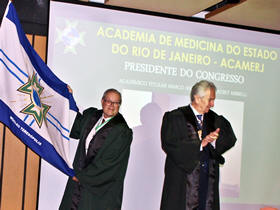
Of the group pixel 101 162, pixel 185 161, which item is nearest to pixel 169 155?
pixel 185 161

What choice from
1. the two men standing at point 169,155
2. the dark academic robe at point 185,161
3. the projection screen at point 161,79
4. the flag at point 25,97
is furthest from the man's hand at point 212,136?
the flag at point 25,97

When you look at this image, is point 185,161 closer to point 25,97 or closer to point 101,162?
point 101,162

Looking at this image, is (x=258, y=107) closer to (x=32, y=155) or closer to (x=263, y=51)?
(x=263, y=51)

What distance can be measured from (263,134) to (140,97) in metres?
1.71

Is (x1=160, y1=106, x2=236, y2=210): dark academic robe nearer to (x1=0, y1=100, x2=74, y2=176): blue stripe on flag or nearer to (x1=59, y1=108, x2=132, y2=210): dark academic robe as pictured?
(x1=59, y1=108, x2=132, y2=210): dark academic robe

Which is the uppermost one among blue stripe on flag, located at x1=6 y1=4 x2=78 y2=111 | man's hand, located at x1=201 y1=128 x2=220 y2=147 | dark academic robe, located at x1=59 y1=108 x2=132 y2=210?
blue stripe on flag, located at x1=6 y1=4 x2=78 y2=111

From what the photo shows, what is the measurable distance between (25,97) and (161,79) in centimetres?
212

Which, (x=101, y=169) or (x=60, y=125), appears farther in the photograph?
(x=60, y=125)

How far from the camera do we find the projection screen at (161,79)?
488 centimetres

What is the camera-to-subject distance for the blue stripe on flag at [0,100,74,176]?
3.33 metres

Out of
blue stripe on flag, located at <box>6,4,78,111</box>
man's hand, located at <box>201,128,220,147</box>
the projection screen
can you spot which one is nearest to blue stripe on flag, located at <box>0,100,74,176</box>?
blue stripe on flag, located at <box>6,4,78,111</box>

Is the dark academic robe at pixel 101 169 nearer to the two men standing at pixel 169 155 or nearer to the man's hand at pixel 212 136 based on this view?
the two men standing at pixel 169 155

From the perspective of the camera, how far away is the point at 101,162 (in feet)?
13.3

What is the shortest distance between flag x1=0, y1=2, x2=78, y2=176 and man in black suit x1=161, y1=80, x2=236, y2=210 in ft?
3.38
